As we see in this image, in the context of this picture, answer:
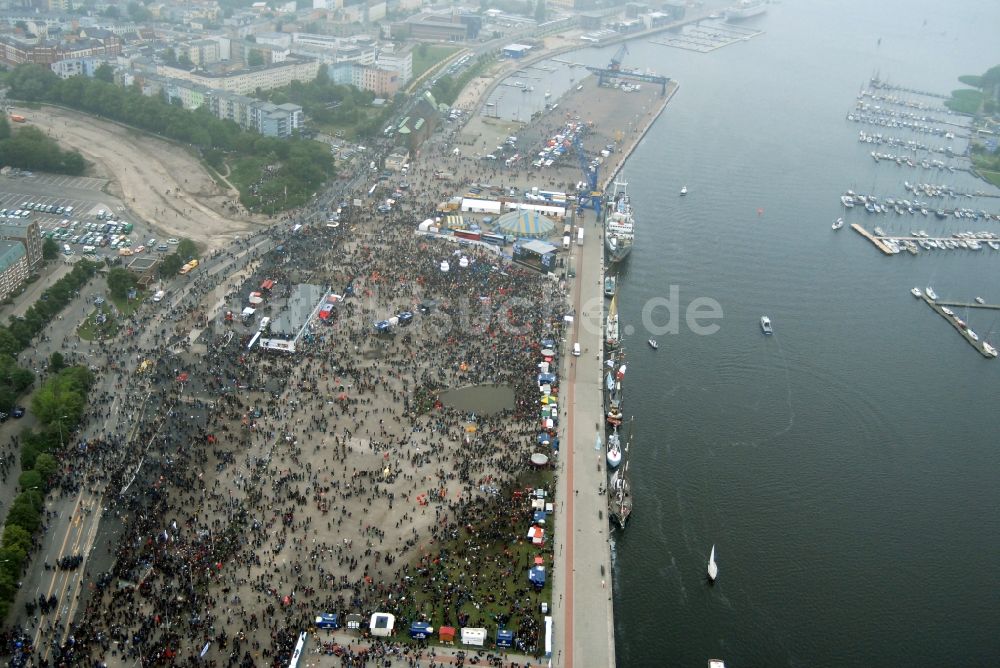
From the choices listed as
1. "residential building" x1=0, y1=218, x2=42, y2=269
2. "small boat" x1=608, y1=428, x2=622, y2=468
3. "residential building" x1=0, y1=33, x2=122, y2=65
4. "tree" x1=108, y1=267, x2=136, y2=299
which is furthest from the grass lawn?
"small boat" x1=608, y1=428, x2=622, y2=468

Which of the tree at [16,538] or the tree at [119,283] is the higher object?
the tree at [16,538]

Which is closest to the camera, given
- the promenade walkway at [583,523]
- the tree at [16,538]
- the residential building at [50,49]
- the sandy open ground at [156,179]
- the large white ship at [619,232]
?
the promenade walkway at [583,523]

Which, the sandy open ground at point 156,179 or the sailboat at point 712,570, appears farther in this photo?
the sandy open ground at point 156,179

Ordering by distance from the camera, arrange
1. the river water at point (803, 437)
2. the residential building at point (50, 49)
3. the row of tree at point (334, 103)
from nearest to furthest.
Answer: the river water at point (803, 437) → the row of tree at point (334, 103) → the residential building at point (50, 49)

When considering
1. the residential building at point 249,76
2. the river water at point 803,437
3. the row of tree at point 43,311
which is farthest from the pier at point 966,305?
the residential building at point 249,76

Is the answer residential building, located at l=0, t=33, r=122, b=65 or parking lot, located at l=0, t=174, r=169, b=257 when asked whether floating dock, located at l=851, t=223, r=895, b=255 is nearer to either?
parking lot, located at l=0, t=174, r=169, b=257

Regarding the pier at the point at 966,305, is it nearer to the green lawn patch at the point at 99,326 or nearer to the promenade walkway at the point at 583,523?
the promenade walkway at the point at 583,523

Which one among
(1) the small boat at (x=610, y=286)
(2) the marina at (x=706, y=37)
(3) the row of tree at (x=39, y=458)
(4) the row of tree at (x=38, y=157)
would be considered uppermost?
(3) the row of tree at (x=39, y=458)
